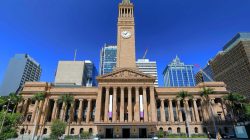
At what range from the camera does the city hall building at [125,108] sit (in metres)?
62.7

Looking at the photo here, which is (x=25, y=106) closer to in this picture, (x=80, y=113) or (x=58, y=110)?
(x=58, y=110)

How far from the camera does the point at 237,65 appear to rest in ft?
399

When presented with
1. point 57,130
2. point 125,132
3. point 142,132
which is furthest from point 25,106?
point 142,132

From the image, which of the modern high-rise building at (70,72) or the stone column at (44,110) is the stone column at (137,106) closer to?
the stone column at (44,110)

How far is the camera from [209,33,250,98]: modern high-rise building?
4486 inches

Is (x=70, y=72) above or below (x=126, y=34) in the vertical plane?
above

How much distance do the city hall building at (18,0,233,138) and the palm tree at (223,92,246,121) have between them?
2889 mm

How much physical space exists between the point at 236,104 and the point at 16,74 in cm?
18963

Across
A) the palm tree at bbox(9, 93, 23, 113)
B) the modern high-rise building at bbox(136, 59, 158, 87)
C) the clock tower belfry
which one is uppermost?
the modern high-rise building at bbox(136, 59, 158, 87)

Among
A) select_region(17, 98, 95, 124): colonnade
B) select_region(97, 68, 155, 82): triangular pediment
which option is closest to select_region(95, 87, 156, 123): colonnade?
select_region(97, 68, 155, 82): triangular pediment

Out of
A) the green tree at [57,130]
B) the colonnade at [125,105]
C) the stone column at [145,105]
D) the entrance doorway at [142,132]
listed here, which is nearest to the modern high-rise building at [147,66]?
the colonnade at [125,105]

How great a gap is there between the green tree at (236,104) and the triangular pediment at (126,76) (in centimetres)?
3069

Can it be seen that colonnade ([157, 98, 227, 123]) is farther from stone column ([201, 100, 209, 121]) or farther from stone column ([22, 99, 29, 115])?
stone column ([22, 99, 29, 115])

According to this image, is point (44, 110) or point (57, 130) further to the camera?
point (44, 110)
